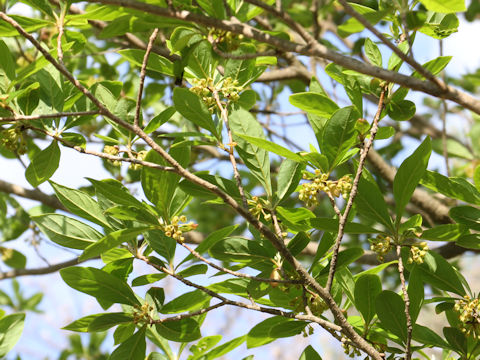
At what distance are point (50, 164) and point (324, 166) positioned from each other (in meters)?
0.64

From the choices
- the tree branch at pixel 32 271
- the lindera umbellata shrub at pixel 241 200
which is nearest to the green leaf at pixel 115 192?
the lindera umbellata shrub at pixel 241 200

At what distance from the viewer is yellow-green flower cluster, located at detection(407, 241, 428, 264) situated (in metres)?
1.13

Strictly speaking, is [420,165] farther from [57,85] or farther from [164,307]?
[57,85]

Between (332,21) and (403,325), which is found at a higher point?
(332,21)

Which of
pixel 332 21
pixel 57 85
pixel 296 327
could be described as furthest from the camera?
pixel 332 21

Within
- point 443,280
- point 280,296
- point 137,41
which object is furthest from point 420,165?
point 137,41

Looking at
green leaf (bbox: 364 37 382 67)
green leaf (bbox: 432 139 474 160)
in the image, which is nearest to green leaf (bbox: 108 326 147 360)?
green leaf (bbox: 364 37 382 67)

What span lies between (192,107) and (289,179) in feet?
0.88

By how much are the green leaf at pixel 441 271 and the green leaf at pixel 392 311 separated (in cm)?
11

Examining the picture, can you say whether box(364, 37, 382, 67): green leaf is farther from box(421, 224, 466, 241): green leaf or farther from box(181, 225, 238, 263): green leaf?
box(181, 225, 238, 263): green leaf

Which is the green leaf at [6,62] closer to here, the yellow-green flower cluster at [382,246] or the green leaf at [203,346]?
the green leaf at [203,346]

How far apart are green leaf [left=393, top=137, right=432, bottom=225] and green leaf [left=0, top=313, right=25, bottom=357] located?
1025 millimetres

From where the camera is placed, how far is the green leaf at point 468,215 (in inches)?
46.5

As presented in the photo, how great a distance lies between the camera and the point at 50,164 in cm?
125
